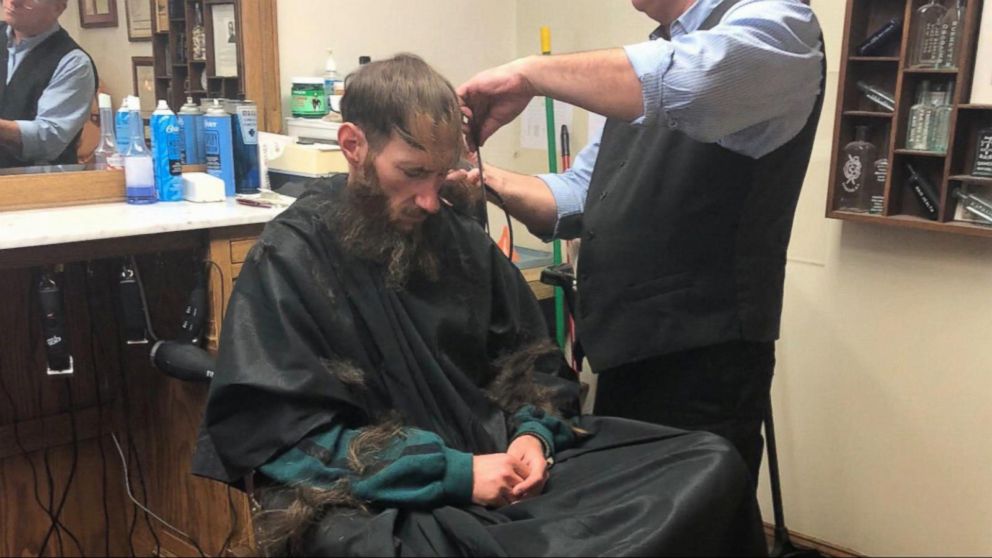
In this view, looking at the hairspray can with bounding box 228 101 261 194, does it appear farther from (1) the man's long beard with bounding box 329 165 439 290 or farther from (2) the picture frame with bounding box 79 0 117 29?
(1) the man's long beard with bounding box 329 165 439 290

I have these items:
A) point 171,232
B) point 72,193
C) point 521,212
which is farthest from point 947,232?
point 72,193

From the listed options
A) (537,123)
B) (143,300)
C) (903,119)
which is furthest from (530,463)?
(537,123)

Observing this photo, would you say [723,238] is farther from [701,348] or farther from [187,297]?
[187,297]

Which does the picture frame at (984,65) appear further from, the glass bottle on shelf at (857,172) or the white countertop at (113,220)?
the white countertop at (113,220)

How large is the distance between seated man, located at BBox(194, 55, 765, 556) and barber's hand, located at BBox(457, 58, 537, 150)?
6 centimetres

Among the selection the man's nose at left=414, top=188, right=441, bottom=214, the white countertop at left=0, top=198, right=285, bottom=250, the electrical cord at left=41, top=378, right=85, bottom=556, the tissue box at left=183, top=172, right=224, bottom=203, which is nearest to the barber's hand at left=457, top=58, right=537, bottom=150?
the man's nose at left=414, top=188, right=441, bottom=214

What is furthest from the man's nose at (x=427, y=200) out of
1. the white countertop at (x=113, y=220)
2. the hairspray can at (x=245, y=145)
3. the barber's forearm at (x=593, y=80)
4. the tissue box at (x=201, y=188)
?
the hairspray can at (x=245, y=145)

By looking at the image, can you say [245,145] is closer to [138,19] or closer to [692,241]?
[138,19]

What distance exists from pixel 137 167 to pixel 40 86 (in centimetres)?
→ 30

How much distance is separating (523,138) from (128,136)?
146cm

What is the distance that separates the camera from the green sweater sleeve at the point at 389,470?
124 centimetres

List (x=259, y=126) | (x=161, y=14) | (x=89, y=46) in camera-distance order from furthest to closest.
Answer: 1. (x=259, y=126)
2. (x=161, y=14)
3. (x=89, y=46)

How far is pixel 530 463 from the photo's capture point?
4.60ft

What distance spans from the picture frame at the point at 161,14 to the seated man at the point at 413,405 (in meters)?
1.13
